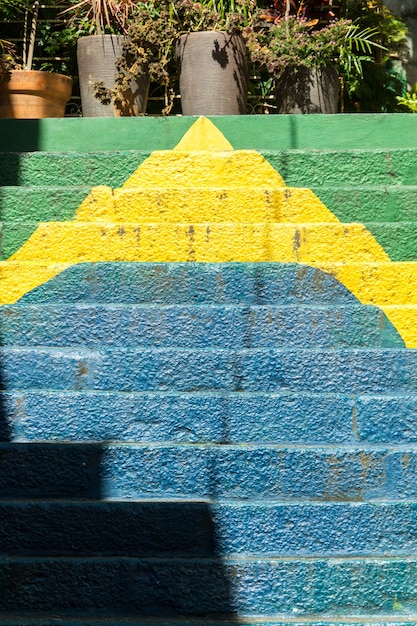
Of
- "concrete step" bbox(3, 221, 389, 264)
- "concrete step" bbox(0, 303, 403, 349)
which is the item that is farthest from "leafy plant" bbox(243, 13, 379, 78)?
"concrete step" bbox(0, 303, 403, 349)

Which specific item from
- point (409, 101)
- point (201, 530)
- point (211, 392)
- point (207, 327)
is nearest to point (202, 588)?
point (201, 530)

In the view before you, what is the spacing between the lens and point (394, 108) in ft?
22.3

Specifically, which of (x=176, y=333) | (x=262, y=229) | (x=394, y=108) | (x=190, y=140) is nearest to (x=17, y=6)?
(x=190, y=140)

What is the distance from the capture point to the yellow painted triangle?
17.0ft

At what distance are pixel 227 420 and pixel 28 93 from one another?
3.39 m

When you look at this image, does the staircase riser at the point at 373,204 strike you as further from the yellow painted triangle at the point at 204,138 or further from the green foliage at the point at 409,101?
the green foliage at the point at 409,101

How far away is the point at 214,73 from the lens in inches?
222

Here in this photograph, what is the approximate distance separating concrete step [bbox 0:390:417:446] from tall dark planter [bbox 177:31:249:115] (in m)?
2.95

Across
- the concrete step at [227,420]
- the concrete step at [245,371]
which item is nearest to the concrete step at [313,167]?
the concrete step at [245,371]

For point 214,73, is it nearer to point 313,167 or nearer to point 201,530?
point 313,167

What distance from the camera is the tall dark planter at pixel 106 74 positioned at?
577cm

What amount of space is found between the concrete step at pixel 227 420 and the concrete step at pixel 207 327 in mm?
411

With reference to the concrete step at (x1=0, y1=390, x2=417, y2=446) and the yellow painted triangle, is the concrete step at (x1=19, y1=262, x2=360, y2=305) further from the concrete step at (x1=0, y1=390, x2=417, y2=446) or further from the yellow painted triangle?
the yellow painted triangle

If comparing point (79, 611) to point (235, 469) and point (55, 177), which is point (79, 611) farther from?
point (55, 177)
